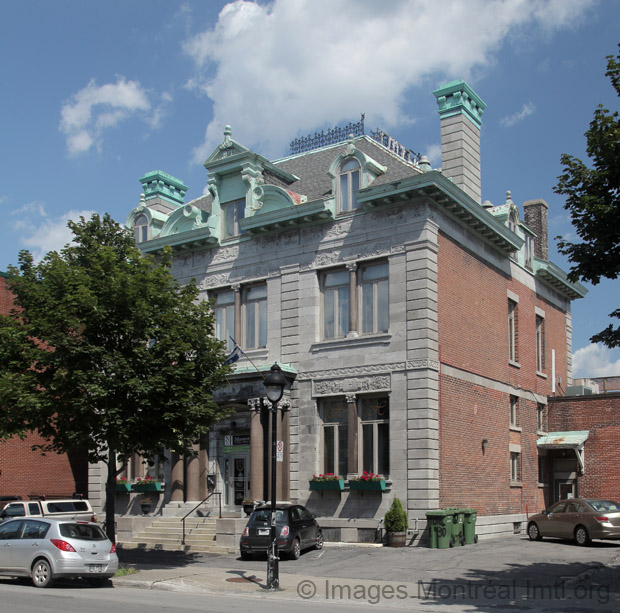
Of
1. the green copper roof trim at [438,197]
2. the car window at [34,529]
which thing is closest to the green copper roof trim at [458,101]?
the green copper roof trim at [438,197]

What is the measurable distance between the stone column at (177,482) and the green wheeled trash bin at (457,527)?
1012cm

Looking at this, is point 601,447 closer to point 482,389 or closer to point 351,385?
point 482,389

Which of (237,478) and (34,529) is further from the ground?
(237,478)

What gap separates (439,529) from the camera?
23.7 meters

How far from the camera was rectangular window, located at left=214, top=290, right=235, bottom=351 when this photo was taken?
30469 millimetres

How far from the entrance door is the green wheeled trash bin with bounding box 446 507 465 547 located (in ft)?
24.8

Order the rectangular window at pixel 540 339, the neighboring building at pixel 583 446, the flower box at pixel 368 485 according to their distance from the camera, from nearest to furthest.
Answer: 1. the flower box at pixel 368 485
2. the neighboring building at pixel 583 446
3. the rectangular window at pixel 540 339

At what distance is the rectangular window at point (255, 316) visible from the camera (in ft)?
96.7

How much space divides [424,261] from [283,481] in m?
8.73

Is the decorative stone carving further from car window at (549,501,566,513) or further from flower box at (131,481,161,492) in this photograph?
flower box at (131,481,161,492)

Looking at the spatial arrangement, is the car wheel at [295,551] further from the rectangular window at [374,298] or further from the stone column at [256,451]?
the rectangular window at [374,298]

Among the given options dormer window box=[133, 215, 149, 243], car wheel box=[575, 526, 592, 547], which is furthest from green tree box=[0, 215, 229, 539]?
dormer window box=[133, 215, 149, 243]

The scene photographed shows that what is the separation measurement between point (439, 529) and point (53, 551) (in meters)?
11.4

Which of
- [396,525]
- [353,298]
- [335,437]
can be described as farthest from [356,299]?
[396,525]
